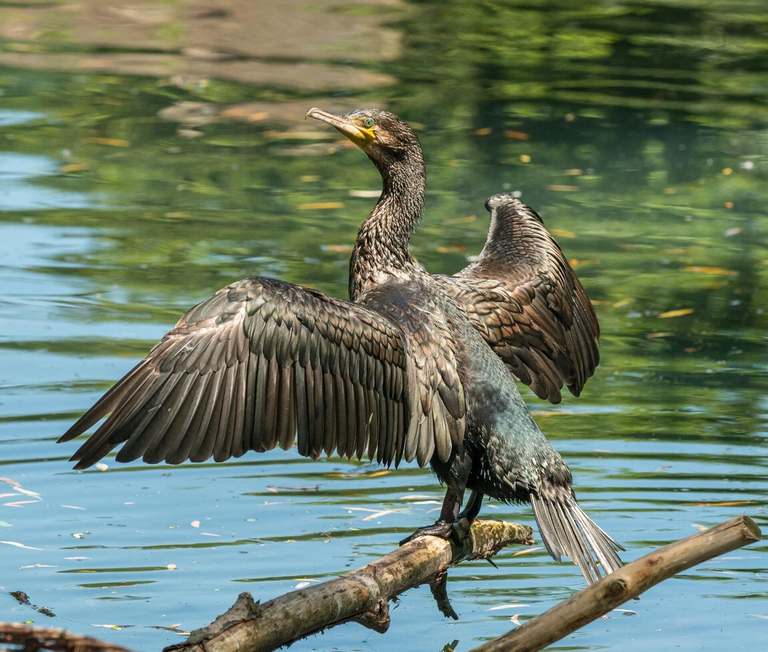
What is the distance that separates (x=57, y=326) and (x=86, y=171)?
378cm

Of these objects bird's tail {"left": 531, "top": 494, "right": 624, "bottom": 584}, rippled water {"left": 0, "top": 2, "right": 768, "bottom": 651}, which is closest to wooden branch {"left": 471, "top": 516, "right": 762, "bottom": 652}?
bird's tail {"left": 531, "top": 494, "right": 624, "bottom": 584}

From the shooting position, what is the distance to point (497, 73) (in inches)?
639

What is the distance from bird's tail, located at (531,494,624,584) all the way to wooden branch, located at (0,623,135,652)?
89.8 inches

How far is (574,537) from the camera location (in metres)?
5.38

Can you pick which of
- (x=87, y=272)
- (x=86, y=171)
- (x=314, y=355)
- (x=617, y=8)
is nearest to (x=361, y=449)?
(x=314, y=355)

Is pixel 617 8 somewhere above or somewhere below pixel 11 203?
above

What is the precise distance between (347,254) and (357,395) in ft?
18.5

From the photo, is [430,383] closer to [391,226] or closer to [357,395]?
[357,395]

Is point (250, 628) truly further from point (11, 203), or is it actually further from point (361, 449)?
point (11, 203)

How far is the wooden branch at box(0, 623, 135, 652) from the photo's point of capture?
3.31 meters

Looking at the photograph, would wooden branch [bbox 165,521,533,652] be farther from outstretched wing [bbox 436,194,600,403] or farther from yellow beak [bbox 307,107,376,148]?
yellow beak [bbox 307,107,376,148]

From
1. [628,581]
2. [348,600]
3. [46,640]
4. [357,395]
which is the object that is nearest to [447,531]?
[357,395]

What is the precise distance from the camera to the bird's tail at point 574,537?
526cm

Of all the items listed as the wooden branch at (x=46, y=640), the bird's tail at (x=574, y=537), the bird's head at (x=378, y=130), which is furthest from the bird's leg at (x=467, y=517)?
the wooden branch at (x=46, y=640)
